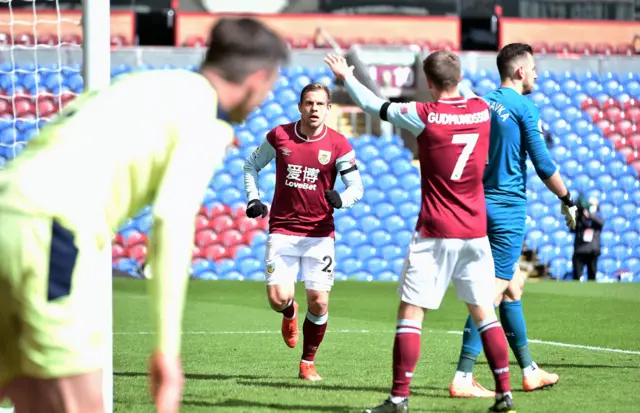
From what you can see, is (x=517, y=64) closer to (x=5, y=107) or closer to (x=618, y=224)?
(x=5, y=107)

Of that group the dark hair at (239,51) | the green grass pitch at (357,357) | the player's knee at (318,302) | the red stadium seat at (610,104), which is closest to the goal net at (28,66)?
the green grass pitch at (357,357)

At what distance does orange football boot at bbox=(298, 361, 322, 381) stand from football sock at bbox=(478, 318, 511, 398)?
1.76 meters

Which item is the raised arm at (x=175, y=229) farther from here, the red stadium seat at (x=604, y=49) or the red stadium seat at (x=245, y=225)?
the red stadium seat at (x=604, y=49)

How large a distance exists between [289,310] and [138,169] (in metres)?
5.12

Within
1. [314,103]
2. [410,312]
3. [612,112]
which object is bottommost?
[612,112]

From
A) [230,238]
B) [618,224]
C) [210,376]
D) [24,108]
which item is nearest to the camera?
[210,376]

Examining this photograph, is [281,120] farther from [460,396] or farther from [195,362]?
[460,396]

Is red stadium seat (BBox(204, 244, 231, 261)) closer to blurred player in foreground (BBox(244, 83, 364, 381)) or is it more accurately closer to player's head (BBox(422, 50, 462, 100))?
blurred player in foreground (BBox(244, 83, 364, 381))

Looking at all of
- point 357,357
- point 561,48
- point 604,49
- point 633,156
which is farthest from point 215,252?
point 604,49

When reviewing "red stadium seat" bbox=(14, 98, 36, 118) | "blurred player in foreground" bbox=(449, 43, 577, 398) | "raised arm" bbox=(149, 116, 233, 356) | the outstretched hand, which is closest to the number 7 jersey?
the outstretched hand

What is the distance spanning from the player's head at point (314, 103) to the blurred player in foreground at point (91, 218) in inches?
179

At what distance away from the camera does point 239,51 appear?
2.52 m

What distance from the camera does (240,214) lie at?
1995 centimetres

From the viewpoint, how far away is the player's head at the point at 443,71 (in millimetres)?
5184
